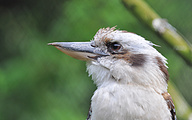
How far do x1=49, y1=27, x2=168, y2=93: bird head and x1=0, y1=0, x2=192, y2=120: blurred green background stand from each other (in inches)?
44.5

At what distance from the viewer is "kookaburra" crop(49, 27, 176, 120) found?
138 cm

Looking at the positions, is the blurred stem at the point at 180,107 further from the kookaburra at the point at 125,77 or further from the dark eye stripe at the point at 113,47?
the dark eye stripe at the point at 113,47

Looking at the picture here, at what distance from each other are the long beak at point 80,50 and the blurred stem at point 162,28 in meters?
0.52

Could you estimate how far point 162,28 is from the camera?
186cm

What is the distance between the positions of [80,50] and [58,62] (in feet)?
4.36

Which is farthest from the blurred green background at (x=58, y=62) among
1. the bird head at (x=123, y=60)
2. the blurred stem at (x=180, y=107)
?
the bird head at (x=123, y=60)

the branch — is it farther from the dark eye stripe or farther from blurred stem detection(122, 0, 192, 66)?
the dark eye stripe

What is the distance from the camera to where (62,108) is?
2.70 m

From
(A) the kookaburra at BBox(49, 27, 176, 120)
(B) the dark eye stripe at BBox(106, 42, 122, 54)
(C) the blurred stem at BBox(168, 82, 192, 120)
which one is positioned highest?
(B) the dark eye stripe at BBox(106, 42, 122, 54)

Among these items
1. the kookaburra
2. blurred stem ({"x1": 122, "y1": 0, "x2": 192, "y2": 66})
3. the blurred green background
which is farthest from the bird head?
the blurred green background

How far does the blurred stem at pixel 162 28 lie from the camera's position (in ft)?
6.01

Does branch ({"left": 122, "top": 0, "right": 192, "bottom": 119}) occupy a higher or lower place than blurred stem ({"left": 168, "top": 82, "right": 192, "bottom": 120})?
higher

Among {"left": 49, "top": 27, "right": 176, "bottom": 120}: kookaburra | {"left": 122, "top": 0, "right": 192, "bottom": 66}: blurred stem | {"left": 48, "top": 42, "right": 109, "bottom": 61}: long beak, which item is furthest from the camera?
{"left": 122, "top": 0, "right": 192, "bottom": 66}: blurred stem

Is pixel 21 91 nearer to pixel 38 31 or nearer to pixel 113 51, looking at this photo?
pixel 38 31
